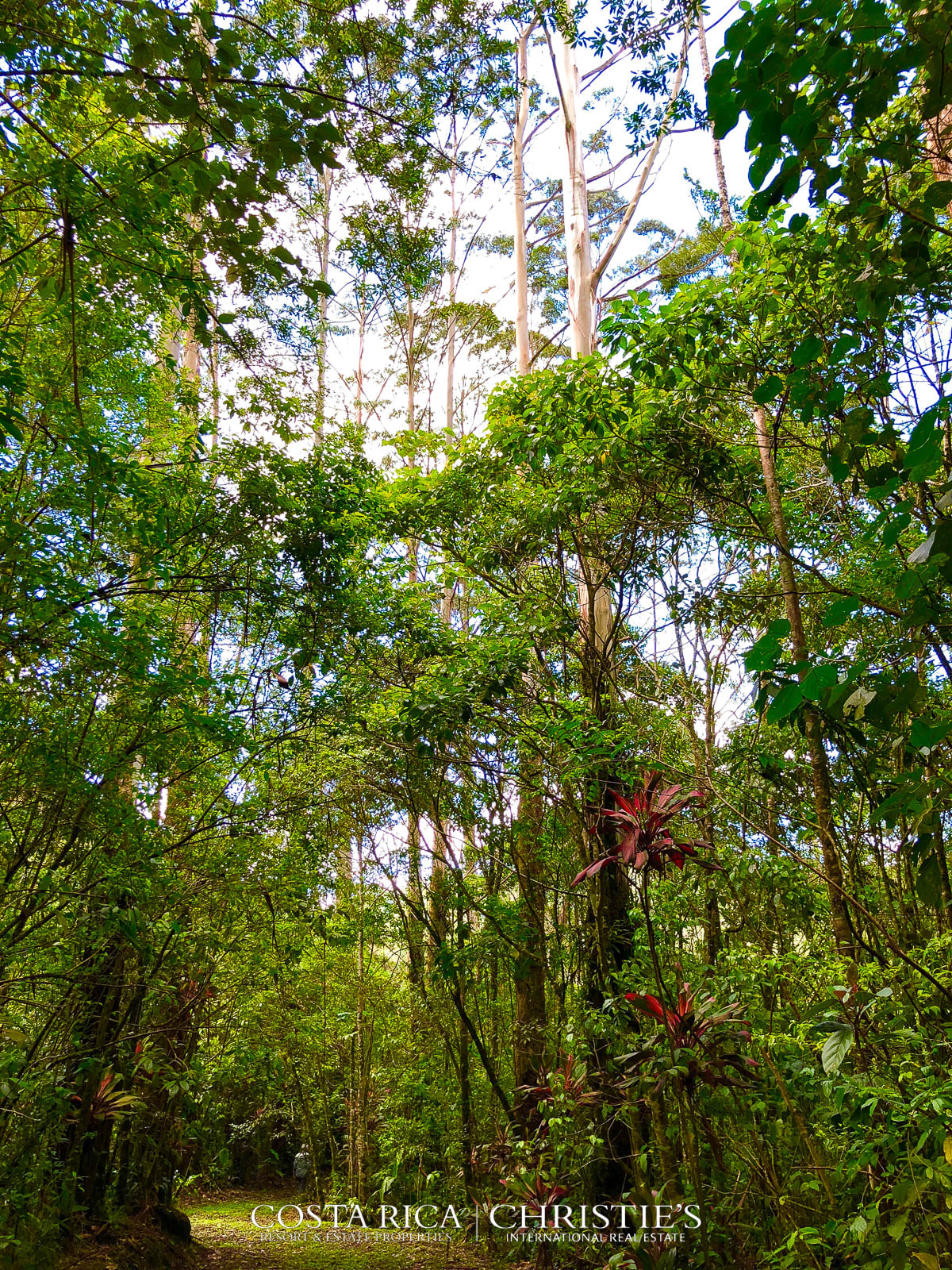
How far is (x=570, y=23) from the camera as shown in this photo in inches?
158

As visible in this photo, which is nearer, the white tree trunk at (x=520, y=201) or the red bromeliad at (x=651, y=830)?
the red bromeliad at (x=651, y=830)

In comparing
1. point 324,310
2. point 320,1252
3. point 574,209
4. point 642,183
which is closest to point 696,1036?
point 320,1252

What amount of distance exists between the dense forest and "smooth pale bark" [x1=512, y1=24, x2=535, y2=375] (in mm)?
2804

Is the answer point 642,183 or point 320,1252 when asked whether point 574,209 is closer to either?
point 642,183

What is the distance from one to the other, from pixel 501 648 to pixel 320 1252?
4.33 m

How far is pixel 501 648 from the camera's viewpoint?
4.09 metres

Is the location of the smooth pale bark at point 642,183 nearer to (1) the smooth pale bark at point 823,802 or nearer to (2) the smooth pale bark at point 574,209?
(2) the smooth pale bark at point 574,209

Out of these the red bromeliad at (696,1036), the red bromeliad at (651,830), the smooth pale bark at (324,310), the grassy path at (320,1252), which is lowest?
→ the grassy path at (320,1252)

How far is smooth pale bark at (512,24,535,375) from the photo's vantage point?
29.5 feet

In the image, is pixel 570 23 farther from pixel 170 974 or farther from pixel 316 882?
pixel 170 974

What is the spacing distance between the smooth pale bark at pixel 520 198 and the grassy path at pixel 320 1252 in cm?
769

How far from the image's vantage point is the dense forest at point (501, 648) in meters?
1.75

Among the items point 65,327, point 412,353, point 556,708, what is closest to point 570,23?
point 65,327
